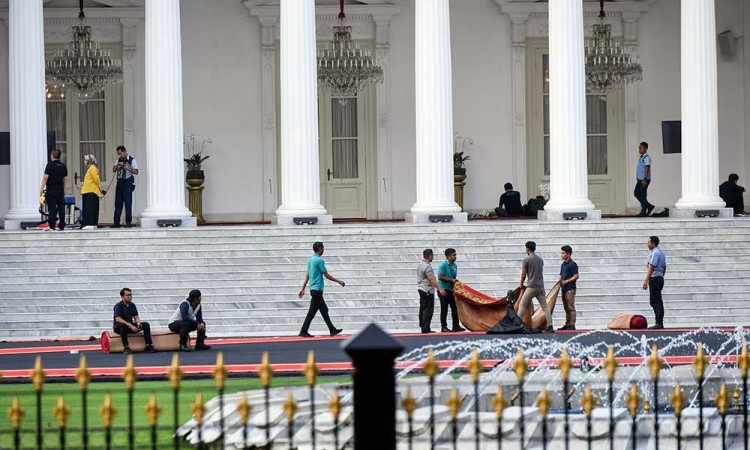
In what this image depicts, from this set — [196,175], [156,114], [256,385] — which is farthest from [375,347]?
[196,175]

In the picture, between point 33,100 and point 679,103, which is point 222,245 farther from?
point 679,103

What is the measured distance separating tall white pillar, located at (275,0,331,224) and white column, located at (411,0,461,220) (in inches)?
85.2

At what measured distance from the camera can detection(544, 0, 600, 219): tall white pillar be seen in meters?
30.4

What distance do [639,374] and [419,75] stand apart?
16629 millimetres

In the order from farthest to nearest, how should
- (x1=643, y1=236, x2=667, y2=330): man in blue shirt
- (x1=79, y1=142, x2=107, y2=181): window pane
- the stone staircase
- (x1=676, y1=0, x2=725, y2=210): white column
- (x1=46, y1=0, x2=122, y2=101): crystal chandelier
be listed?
1. (x1=79, y1=142, x2=107, y2=181): window pane
2. (x1=46, y1=0, x2=122, y2=101): crystal chandelier
3. (x1=676, y1=0, x2=725, y2=210): white column
4. the stone staircase
5. (x1=643, y1=236, x2=667, y2=330): man in blue shirt

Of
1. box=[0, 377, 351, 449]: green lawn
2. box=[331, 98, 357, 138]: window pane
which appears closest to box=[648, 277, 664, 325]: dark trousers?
box=[0, 377, 351, 449]: green lawn

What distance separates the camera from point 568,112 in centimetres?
3039

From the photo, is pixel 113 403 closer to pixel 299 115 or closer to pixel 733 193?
pixel 299 115

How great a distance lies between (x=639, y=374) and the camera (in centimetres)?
1473

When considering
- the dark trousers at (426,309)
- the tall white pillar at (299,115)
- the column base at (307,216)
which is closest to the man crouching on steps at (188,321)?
the dark trousers at (426,309)

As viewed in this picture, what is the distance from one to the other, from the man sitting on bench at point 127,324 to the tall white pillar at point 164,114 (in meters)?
9.08

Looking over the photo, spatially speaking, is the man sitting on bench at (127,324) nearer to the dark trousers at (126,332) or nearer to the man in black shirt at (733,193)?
the dark trousers at (126,332)

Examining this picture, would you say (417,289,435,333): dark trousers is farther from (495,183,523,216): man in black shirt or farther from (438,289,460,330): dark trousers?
(495,183,523,216): man in black shirt

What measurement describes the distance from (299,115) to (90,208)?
449 centimetres
